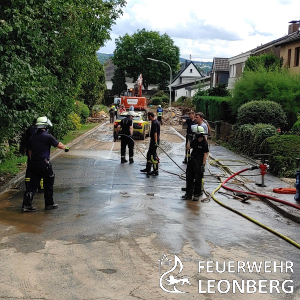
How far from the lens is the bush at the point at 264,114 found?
22.2 metres

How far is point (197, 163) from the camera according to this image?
10.9m

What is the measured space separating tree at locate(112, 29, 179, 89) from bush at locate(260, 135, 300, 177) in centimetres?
7676

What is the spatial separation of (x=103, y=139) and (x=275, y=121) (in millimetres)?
10680

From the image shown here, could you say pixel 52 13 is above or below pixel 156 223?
above

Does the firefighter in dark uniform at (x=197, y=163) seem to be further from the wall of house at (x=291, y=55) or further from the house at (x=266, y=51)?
the house at (x=266, y=51)

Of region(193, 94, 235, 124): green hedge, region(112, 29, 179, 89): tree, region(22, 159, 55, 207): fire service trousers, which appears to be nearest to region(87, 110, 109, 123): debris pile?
region(193, 94, 235, 124): green hedge

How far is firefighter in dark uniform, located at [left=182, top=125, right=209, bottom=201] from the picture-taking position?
35.5ft

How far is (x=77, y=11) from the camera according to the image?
1639 cm

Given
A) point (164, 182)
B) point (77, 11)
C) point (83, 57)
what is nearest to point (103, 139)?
point (83, 57)

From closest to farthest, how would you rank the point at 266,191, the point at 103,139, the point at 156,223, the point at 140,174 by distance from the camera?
the point at 156,223, the point at 266,191, the point at 140,174, the point at 103,139

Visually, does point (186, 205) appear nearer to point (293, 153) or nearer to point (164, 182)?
point (164, 182)

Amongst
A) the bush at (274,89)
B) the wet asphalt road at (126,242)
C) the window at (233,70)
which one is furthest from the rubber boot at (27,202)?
the window at (233,70)

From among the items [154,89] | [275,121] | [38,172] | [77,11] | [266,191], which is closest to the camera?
[38,172]

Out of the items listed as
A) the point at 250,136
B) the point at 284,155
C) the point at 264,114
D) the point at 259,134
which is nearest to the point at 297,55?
the point at 264,114
